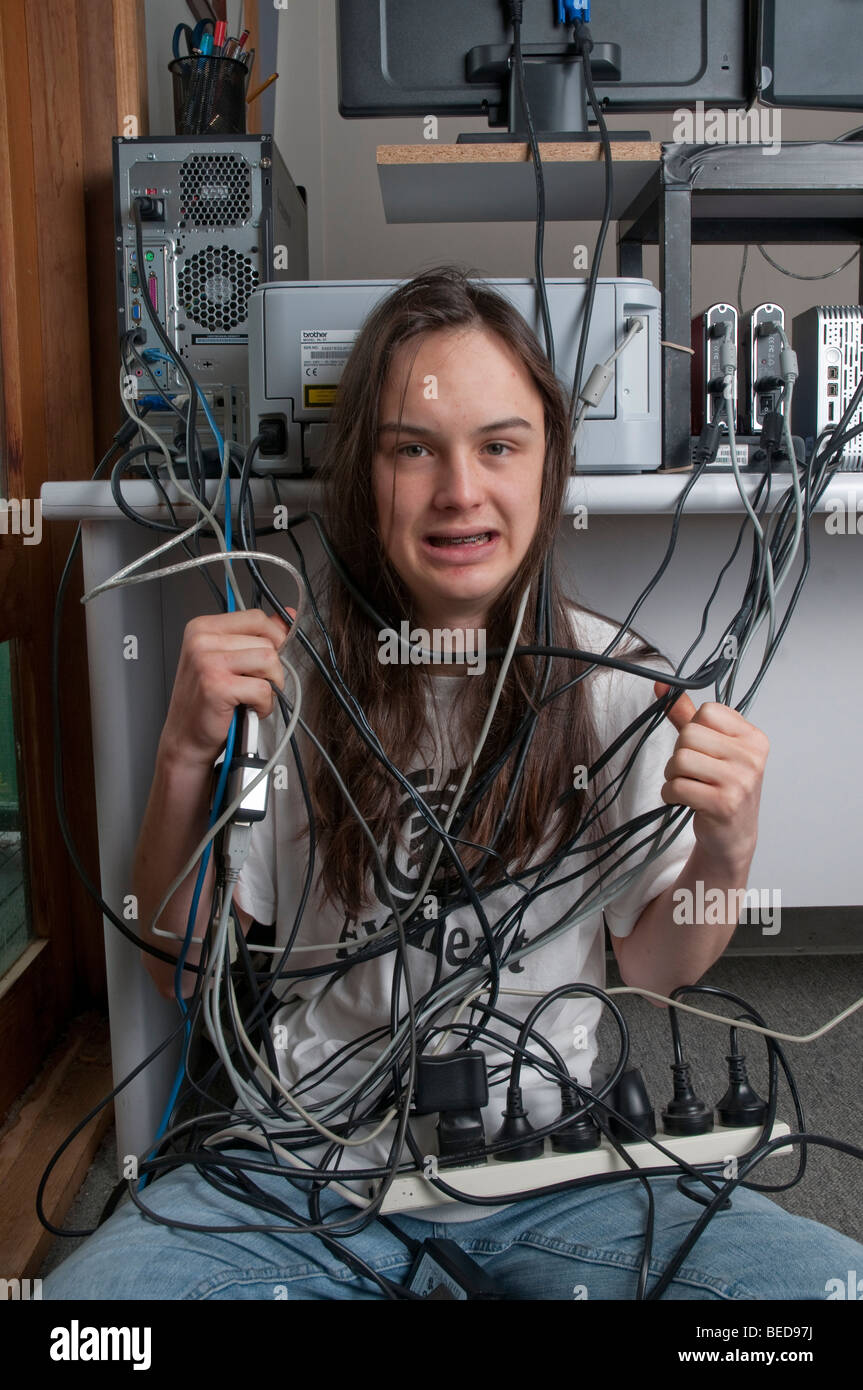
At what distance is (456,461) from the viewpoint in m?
0.74

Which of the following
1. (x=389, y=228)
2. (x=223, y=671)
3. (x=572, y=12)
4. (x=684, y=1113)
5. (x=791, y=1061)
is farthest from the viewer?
(x=389, y=228)

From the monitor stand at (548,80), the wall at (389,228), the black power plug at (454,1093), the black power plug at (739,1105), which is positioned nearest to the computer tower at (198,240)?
the monitor stand at (548,80)

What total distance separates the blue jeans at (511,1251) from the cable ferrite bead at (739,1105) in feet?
0.20

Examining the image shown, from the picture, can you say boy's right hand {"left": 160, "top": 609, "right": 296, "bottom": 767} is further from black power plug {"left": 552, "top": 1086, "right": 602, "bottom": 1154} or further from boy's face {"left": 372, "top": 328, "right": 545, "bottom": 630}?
black power plug {"left": 552, "top": 1086, "right": 602, "bottom": 1154}

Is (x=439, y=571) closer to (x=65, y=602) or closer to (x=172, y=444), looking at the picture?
(x=172, y=444)

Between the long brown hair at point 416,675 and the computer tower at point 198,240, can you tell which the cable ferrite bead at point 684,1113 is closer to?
the long brown hair at point 416,675

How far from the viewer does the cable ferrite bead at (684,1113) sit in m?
0.77

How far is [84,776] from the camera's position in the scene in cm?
129

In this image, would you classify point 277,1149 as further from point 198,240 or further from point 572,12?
point 572,12

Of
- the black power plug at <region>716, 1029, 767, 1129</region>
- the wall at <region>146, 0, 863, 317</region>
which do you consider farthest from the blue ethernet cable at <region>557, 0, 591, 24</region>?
the wall at <region>146, 0, 863, 317</region>

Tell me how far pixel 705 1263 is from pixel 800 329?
86cm

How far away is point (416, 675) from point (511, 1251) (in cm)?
46

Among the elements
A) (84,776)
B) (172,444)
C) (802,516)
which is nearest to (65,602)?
(84,776)

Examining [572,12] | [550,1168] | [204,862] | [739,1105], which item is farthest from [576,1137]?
[572,12]
